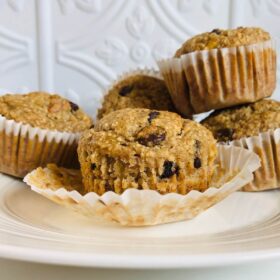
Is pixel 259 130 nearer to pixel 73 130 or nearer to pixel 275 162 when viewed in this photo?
pixel 275 162

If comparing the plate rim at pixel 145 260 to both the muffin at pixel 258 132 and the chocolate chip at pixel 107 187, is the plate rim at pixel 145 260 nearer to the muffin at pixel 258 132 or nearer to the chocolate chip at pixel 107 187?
the chocolate chip at pixel 107 187

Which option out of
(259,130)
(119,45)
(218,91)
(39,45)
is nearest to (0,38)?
(39,45)

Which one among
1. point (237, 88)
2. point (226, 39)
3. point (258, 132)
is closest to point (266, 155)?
point (258, 132)

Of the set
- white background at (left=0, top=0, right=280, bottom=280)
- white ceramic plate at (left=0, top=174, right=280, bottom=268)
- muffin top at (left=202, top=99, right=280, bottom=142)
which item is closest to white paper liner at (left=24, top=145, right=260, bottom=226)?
white ceramic plate at (left=0, top=174, right=280, bottom=268)

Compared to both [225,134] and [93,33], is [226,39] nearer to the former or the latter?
[225,134]

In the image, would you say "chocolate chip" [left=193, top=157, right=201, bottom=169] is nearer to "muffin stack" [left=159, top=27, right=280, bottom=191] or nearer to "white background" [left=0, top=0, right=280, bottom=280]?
"muffin stack" [left=159, top=27, right=280, bottom=191]

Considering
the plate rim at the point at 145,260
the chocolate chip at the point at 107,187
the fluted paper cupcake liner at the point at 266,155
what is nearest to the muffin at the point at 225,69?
the fluted paper cupcake liner at the point at 266,155
